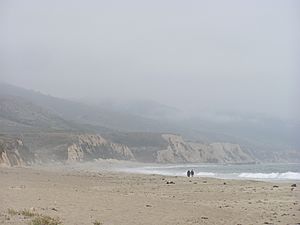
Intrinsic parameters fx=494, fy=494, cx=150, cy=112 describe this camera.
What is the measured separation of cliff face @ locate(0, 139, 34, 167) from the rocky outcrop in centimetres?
2738

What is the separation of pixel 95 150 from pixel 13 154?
66724 mm

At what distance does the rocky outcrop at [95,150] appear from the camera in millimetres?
138000

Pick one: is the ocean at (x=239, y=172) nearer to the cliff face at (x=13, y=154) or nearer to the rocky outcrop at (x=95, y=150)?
the cliff face at (x=13, y=154)

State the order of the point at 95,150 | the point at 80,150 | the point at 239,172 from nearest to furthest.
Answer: the point at 239,172, the point at 80,150, the point at 95,150

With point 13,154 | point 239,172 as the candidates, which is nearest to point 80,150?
point 13,154

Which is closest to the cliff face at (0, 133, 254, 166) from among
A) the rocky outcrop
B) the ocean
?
the rocky outcrop

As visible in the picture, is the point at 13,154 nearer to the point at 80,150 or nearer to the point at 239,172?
the point at 239,172

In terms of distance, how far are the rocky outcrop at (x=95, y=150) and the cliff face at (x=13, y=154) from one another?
27.4 m

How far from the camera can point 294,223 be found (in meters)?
17.8

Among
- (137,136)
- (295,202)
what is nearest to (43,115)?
(137,136)

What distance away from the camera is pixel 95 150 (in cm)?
15362

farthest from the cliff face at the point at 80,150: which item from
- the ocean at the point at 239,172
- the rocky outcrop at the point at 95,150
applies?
the ocean at the point at 239,172

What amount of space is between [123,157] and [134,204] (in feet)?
468

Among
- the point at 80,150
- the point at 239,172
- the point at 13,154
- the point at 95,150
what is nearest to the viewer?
the point at 239,172
